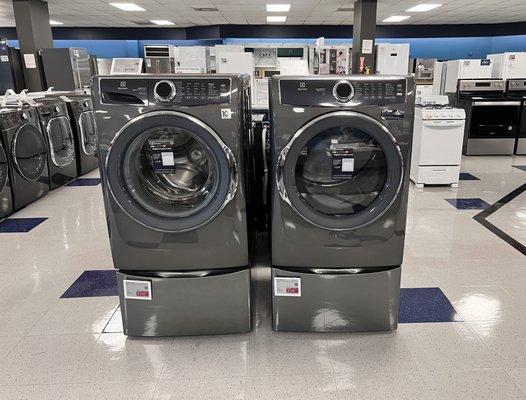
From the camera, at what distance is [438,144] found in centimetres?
476

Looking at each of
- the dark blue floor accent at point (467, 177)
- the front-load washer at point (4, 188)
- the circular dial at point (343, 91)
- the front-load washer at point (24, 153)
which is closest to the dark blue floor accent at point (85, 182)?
the front-load washer at point (24, 153)

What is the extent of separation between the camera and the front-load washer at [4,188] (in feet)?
12.6

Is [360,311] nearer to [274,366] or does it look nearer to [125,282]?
[274,366]

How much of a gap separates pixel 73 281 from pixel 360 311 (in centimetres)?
186

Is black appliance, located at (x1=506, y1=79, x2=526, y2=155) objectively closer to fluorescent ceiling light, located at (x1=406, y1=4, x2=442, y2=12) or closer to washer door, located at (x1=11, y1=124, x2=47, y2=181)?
fluorescent ceiling light, located at (x1=406, y1=4, x2=442, y2=12)

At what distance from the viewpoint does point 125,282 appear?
79.8 inches

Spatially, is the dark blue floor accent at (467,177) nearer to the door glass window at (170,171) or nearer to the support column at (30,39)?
the door glass window at (170,171)

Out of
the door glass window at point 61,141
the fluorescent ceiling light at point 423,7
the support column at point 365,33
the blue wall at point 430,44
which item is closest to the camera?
the door glass window at point 61,141

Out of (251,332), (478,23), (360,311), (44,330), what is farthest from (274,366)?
(478,23)

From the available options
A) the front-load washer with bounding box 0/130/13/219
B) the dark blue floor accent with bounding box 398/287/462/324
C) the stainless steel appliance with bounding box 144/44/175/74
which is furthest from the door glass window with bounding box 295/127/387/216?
the stainless steel appliance with bounding box 144/44/175/74

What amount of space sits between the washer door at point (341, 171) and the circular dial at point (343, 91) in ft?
0.20

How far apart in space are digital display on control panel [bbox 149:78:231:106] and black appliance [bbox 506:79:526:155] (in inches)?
250

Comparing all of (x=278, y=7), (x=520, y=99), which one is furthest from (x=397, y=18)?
(x=520, y=99)

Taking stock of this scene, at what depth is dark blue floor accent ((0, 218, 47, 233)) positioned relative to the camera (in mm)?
3684
